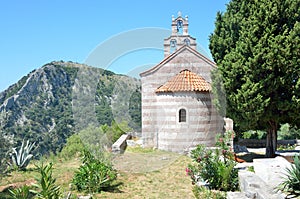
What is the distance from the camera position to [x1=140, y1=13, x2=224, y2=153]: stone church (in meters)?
15.6

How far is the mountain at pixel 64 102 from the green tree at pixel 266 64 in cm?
889

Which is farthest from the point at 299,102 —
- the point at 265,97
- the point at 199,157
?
the point at 199,157

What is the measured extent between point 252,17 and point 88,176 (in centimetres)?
837

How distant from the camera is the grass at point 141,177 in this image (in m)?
9.36

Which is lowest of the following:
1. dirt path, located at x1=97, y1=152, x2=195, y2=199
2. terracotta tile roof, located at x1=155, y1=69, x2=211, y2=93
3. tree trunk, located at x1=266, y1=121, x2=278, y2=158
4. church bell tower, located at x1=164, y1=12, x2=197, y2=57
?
dirt path, located at x1=97, y1=152, x2=195, y2=199

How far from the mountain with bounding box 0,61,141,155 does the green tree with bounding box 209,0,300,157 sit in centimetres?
889

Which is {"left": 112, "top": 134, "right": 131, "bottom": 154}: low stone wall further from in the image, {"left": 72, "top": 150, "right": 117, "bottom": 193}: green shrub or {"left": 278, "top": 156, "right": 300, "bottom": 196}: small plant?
{"left": 278, "top": 156, "right": 300, "bottom": 196}: small plant

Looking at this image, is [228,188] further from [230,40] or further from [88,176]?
[230,40]

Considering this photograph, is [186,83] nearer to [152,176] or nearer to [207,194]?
[152,176]

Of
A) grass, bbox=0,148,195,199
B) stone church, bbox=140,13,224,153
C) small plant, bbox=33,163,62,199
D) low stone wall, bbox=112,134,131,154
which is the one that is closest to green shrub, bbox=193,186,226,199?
grass, bbox=0,148,195,199

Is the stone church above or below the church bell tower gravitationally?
below

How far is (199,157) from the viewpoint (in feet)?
30.8

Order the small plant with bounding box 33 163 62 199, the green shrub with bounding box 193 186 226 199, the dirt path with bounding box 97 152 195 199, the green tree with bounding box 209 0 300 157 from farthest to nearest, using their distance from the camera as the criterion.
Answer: the green tree with bounding box 209 0 300 157
the dirt path with bounding box 97 152 195 199
the green shrub with bounding box 193 186 226 199
the small plant with bounding box 33 163 62 199

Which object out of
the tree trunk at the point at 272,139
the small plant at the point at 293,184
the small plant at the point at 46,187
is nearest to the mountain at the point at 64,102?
the tree trunk at the point at 272,139
